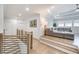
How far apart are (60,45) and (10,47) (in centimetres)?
99

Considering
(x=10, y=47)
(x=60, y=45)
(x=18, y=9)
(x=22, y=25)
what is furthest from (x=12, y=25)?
(x=60, y=45)

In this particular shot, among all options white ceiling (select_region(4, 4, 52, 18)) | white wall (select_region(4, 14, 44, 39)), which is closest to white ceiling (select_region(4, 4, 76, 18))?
white ceiling (select_region(4, 4, 52, 18))

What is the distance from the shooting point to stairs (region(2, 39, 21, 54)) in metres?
2.03

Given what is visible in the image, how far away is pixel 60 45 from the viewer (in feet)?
6.80

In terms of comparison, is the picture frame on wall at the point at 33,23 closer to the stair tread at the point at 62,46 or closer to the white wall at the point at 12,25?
the white wall at the point at 12,25

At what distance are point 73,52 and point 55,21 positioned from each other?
0.68m

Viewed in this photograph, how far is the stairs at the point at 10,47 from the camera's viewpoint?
6.65 feet

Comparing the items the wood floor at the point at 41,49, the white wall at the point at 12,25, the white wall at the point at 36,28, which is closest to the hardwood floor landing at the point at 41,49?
the wood floor at the point at 41,49

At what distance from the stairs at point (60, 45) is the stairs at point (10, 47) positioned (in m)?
0.52

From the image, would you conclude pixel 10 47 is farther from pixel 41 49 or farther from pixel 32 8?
pixel 32 8

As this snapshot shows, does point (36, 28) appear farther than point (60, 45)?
Yes

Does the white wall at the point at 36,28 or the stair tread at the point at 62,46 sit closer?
the stair tread at the point at 62,46

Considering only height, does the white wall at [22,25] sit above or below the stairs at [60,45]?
above

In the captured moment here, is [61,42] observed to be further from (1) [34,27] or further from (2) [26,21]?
(2) [26,21]
